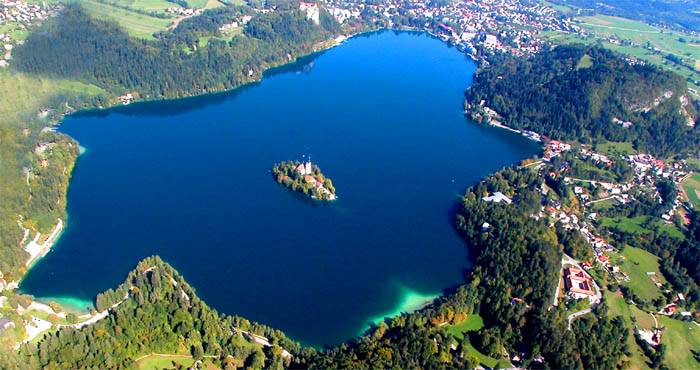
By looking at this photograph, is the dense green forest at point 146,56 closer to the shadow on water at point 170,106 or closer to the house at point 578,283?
the shadow on water at point 170,106

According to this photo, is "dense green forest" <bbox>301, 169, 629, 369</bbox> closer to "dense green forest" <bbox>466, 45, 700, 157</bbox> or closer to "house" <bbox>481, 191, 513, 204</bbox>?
"house" <bbox>481, 191, 513, 204</bbox>

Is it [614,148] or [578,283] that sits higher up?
[614,148]

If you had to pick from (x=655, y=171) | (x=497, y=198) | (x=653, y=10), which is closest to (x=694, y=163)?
(x=655, y=171)

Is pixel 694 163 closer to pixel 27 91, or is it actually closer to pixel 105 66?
pixel 105 66

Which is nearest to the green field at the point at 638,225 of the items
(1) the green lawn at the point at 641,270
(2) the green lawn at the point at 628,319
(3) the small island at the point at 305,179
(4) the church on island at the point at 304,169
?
(1) the green lawn at the point at 641,270

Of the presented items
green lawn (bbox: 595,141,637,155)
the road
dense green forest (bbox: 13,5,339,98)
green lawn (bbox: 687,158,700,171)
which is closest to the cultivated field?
the road

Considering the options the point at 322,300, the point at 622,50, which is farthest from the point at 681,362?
the point at 622,50
